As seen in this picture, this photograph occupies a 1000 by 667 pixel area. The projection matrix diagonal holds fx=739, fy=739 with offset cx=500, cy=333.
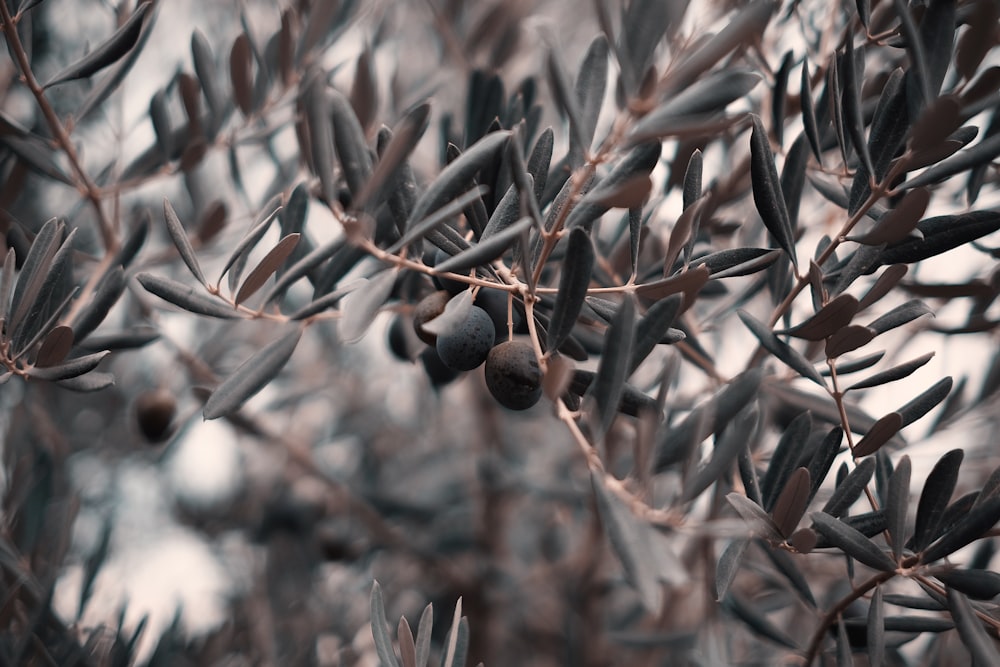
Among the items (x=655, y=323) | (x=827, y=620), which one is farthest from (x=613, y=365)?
(x=827, y=620)

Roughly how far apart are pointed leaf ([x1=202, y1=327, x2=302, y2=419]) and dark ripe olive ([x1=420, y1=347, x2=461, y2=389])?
32 cm

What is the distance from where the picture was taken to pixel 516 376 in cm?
58

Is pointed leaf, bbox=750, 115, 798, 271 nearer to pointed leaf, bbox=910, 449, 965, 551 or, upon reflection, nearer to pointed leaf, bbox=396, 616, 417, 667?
pointed leaf, bbox=910, 449, 965, 551

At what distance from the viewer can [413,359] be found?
0.83m

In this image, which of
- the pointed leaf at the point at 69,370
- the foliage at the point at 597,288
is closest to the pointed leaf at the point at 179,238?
the foliage at the point at 597,288

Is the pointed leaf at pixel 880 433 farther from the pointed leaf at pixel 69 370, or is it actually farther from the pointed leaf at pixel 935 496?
the pointed leaf at pixel 69 370

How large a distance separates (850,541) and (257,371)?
18.7 inches

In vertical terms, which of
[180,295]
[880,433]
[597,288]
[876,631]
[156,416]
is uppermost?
[180,295]

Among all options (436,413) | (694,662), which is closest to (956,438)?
(694,662)

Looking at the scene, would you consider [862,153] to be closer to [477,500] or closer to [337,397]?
[477,500]

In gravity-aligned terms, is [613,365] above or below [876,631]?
above

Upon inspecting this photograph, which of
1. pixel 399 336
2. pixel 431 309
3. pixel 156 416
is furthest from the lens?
pixel 156 416

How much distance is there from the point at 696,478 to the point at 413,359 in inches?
16.7

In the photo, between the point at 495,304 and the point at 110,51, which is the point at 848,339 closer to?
the point at 495,304
